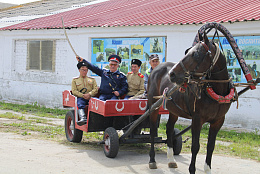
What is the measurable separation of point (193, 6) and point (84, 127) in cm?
738

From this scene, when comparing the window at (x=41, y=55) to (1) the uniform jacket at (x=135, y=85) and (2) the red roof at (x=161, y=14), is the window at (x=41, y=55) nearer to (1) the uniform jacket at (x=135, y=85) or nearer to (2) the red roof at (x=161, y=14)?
(2) the red roof at (x=161, y=14)

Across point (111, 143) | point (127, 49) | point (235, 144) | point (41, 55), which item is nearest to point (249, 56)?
point (235, 144)

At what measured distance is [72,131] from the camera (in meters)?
8.31

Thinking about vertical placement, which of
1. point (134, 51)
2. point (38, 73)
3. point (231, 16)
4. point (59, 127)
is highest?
point (231, 16)

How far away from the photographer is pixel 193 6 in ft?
43.8

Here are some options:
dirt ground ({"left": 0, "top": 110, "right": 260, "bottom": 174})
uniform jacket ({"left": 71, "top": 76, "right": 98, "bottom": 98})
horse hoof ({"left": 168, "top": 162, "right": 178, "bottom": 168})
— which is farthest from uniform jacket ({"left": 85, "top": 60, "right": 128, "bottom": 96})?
horse hoof ({"left": 168, "top": 162, "right": 178, "bottom": 168})

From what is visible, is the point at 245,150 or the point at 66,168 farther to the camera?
the point at 245,150

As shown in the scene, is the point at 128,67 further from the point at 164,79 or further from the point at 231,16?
the point at 164,79

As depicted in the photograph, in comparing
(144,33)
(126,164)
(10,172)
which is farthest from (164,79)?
(144,33)

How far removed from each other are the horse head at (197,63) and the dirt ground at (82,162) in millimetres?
1862

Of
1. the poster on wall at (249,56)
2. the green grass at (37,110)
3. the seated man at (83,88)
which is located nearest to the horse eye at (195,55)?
the seated man at (83,88)

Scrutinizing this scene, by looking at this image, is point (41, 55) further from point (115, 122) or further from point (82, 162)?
point (82, 162)

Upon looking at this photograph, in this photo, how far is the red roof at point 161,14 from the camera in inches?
440

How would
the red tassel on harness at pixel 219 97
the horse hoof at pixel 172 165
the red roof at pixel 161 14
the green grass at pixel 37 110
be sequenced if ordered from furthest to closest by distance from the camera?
1. the green grass at pixel 37 110
2. the red roof at pixel 161 14
3. the horse hoof at pixel 172 165
4. the red tassel on harness at pixel 219 97
